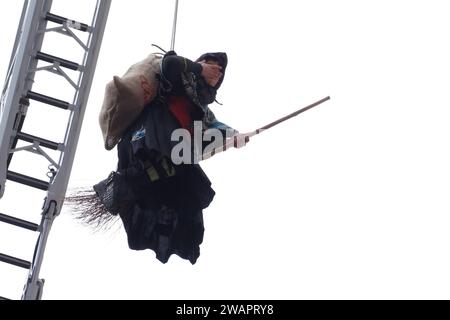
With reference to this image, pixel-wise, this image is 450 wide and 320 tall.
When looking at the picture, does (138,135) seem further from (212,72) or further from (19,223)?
(19,223)

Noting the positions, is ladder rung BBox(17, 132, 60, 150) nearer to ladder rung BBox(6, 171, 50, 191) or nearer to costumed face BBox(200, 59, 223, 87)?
ladder rung BBox(6, 171, 50, 191)

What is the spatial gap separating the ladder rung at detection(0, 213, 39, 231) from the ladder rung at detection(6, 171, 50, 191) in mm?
189

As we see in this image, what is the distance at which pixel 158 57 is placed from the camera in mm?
10602

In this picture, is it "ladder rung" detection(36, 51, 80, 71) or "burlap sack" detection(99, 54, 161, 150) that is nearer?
"burlap sack" detection(99, 54, 161, 150)

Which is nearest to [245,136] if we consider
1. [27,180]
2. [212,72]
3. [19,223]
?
[212,72]

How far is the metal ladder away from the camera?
36.0 ft

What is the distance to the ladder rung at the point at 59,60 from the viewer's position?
11.0 m

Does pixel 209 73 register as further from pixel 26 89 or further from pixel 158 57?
pixel 26 89

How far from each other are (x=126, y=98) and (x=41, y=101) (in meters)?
0.79

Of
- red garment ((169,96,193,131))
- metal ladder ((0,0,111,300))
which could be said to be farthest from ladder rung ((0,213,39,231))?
red garment ((169,96,193,131))

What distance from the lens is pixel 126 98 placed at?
1038 centimetres

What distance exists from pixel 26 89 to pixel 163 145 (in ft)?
3.22

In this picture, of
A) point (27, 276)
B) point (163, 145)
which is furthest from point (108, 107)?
point (27, 276)

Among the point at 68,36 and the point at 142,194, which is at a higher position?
the point at 68,36
